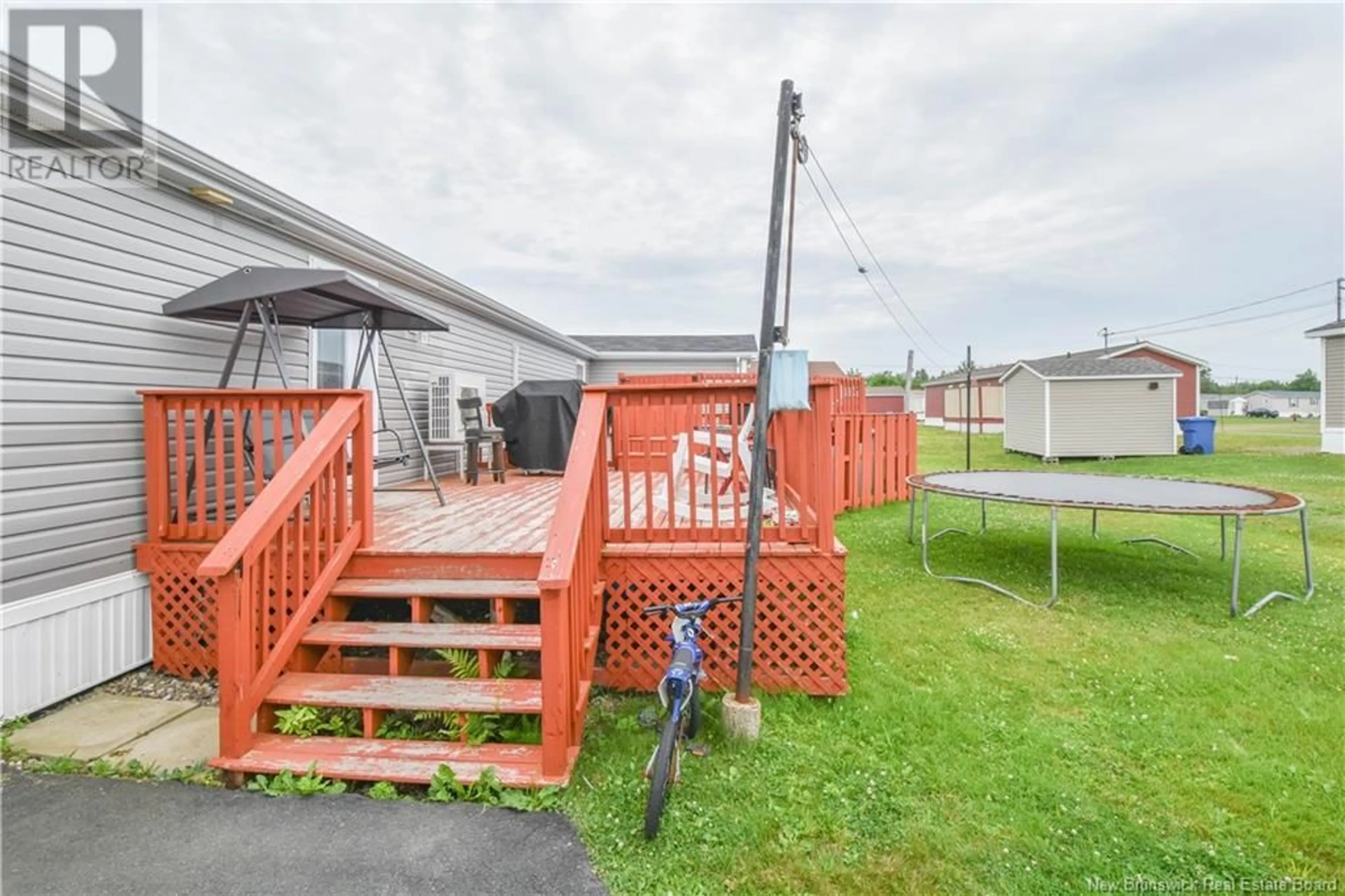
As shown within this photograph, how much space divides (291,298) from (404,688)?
10.1ft

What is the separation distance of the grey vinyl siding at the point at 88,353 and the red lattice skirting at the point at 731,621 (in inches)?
115

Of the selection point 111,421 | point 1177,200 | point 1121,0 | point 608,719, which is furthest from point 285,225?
point 1177,200

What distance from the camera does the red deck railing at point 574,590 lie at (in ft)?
7.60

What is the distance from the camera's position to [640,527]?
138 inches

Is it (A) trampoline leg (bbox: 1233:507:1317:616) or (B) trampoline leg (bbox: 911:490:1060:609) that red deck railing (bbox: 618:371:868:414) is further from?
(A) trampoline leg (bbox: 1233:507:1317:616)

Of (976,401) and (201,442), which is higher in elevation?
(976,401)

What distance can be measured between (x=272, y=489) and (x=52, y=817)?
1.37m

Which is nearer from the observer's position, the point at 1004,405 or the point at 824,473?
the point at 824,473

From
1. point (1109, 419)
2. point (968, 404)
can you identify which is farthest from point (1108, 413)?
point (968, 404)

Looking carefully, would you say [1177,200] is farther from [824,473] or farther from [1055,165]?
[824,473]

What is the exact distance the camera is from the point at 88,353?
3385mm

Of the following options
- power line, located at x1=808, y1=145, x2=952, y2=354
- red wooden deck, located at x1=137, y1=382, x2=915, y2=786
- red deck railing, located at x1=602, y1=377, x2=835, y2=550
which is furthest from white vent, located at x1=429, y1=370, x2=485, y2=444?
power line, located at x1=808, y1=145, x2=952, y2=354

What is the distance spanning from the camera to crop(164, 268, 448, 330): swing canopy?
3.67 meters

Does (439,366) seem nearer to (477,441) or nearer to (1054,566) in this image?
(477,441)
